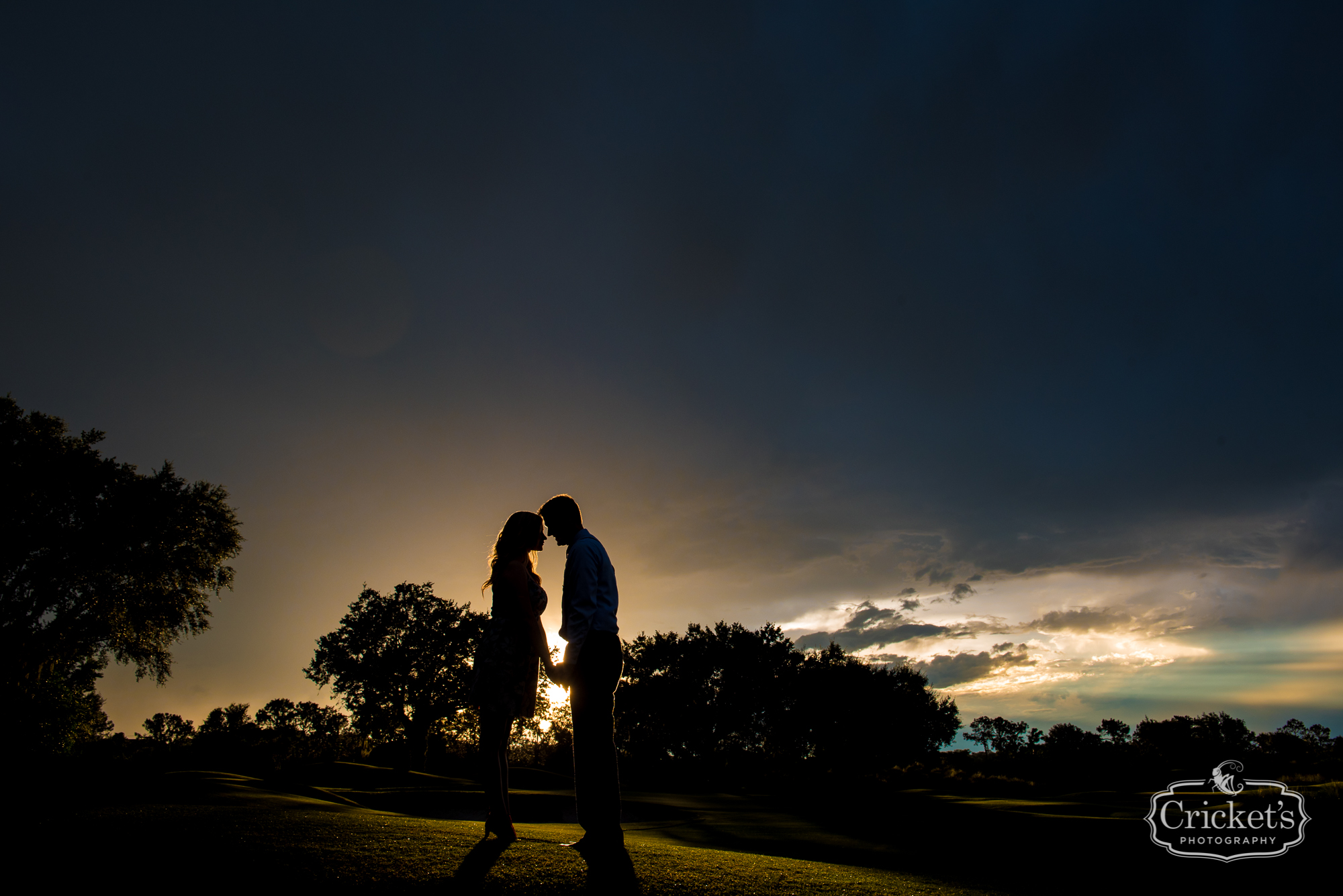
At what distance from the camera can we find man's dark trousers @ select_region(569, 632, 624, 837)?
5230 millimetres

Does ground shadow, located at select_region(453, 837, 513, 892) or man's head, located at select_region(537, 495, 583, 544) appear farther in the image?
man's head, located at select_region(537, 495, 583, 544)

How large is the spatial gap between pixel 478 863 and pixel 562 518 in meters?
2.86

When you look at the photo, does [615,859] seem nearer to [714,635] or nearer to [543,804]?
[543,804]

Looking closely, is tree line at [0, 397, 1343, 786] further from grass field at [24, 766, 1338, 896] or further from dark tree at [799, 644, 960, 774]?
grass field at [24, 766, 1338, 896]

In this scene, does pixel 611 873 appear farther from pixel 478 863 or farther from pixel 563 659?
pixel 563 659

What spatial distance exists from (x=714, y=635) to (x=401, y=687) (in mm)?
33488

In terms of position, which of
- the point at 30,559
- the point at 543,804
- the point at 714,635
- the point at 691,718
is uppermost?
the point at 30,559

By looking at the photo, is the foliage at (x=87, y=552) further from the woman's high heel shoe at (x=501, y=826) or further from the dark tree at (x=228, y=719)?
the dark tree at (x=228, y=719)

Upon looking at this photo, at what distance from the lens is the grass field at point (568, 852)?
15.1 feet

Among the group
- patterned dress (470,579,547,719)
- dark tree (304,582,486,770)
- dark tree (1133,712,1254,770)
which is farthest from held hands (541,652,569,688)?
dark tree (1133,712,1254,770)

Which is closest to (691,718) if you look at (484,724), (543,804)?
(543,804)

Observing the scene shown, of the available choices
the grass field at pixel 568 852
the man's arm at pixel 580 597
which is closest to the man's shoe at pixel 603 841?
the grass field at pixel 568 852

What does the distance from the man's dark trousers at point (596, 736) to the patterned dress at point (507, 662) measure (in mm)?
809

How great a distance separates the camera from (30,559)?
27344mm
